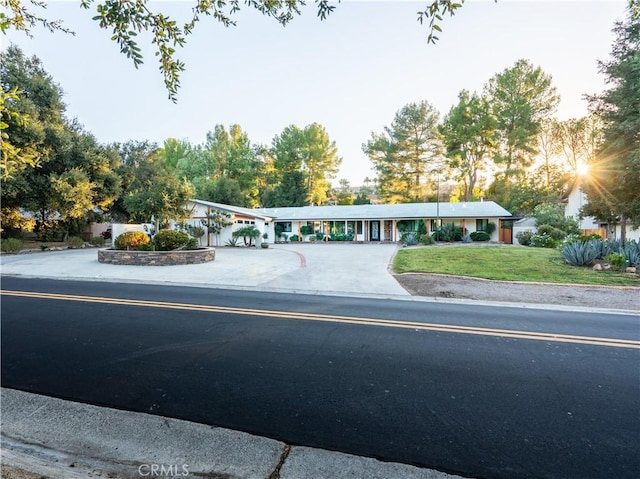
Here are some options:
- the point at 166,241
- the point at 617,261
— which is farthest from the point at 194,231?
the point at 617,261

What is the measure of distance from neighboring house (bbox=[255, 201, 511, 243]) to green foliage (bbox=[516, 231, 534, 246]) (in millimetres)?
2627

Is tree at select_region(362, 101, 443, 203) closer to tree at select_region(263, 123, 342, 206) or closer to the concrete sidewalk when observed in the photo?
tree at select_region(263, 123, 342, 206)

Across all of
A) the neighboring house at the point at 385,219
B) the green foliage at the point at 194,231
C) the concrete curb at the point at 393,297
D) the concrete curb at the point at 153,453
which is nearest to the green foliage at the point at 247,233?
the green foliage at the point at 194,231

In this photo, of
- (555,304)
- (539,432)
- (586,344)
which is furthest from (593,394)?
(555,304)

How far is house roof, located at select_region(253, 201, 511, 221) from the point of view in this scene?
2869 cm

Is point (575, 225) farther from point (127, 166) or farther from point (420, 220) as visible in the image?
point (127, 166)

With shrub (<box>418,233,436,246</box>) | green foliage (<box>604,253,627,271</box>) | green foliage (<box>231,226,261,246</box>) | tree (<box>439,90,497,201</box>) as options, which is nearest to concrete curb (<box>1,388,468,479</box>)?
green foliage (<box>604,253,627,271</box>)

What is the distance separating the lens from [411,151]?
4581cm

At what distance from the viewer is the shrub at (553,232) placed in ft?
75.0

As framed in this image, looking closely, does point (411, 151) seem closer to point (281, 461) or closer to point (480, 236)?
point (480, 236)

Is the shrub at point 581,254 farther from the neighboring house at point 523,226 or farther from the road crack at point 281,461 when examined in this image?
the road crack at point 281,461

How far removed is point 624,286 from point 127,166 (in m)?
33.6

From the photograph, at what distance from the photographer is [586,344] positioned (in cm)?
470

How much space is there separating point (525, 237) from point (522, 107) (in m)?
22.7
